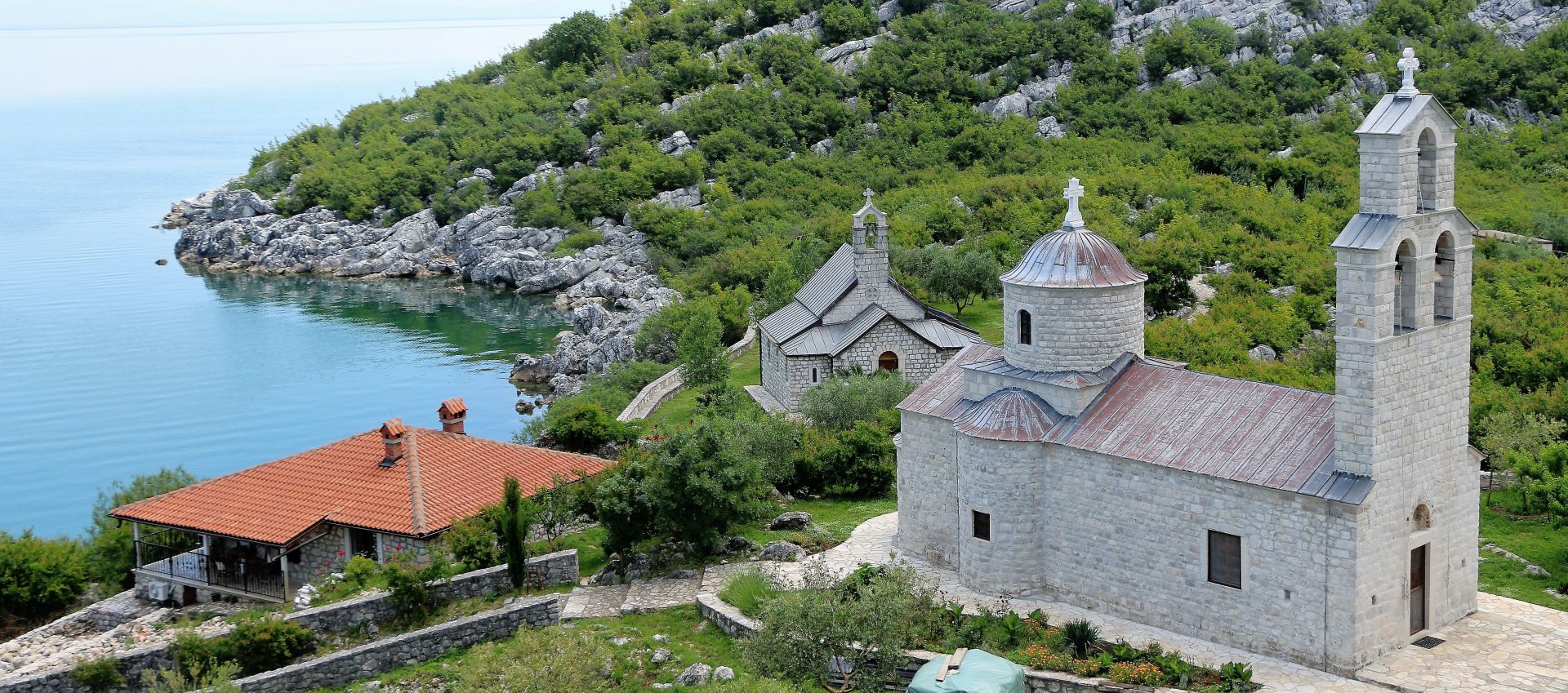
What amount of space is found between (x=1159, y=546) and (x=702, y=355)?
78.0 feet

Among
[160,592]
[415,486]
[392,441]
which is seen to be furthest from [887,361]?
[160,592]

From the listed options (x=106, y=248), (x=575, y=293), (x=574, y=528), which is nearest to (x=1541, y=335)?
(x=574, y=528)

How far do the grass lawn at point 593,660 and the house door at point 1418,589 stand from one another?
1012 cm

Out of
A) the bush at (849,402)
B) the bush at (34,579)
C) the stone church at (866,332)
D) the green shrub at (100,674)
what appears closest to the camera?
the green shrub at (100,674)

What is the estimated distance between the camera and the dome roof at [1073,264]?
26.0 m

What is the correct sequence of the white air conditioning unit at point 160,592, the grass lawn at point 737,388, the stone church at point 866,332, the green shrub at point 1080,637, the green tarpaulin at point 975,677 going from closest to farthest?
the green tarpaulin at point 975,677, the green shrub at point 1080,637, the white air conditioning unit at point 160,592, the stone church at point 866,332, the grass lawn at point 737,388

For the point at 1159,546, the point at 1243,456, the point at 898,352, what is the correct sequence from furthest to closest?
the point at 898,352 → the point at 1159,546 → the point at 1243,456

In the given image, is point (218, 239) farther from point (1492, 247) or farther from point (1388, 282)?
point (1388, 282)

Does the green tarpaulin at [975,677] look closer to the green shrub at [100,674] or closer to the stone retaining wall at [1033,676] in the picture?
the stone retaining wall at [1033,676]

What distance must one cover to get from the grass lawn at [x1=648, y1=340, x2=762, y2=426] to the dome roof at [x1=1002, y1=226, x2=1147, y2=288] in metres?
17.3

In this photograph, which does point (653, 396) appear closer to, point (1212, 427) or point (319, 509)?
point (319, 509)

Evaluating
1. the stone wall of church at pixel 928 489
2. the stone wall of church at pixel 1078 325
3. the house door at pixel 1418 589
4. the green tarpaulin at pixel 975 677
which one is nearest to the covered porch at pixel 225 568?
the stone wall of church at pixel 928 489

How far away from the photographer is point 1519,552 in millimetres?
27297

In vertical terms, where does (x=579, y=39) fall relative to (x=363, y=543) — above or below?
above
